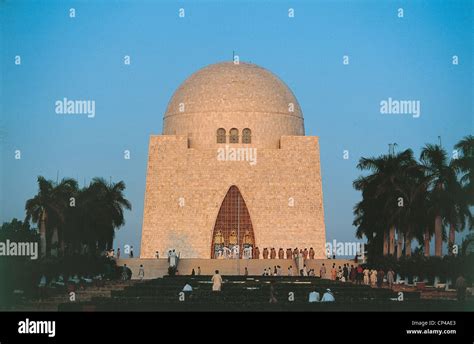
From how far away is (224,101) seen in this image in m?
51.7

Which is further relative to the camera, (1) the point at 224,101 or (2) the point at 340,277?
(1) the point at 224,101

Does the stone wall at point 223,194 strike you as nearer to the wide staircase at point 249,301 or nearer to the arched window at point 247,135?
the arched window at point 247,135

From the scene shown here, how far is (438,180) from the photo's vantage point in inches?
1393

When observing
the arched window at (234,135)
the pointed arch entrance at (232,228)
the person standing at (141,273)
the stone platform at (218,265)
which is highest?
the arched window at (234,135)

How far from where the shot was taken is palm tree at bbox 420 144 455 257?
115 ft
